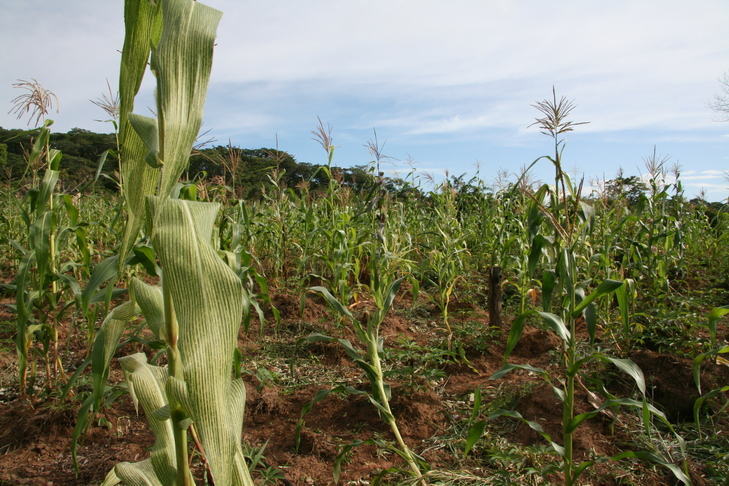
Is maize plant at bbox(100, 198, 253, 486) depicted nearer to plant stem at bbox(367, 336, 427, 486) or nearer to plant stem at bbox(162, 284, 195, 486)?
plant stem at bbox(162, 284, 195, 486)

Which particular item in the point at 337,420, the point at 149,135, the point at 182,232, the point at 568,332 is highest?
the point at 149,135

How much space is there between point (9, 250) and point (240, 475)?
5.65 m

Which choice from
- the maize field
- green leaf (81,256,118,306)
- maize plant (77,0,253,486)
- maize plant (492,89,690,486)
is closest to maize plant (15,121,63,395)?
the maize field

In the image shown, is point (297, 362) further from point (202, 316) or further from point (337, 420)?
point (202, 316)

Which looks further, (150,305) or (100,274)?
(100,274)

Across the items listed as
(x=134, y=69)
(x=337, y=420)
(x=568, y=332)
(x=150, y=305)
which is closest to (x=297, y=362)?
(x=337, y=420)

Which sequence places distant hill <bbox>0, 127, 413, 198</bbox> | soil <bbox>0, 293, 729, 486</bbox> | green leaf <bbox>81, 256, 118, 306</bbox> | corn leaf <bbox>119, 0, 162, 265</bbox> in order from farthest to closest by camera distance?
1. distant hill <bbox>0, 127, 413, 198</bbox>
2. soil <bbox>0, 293, 729, 486</bbox>
3. green leaf <bbox>81, 256, 118, 306</bbox>
4. corn leaf <bbox>119, 0, 162, 265</bbox>

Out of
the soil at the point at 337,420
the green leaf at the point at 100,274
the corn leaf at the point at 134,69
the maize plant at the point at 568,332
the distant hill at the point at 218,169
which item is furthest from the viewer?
the distant hill at the point at 218,169

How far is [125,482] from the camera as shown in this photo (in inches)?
43.2

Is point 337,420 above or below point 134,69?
below

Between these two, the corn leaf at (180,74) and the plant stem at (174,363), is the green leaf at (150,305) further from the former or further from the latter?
the corn leaf at (180,74)

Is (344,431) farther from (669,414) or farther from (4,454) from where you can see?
(669,414)

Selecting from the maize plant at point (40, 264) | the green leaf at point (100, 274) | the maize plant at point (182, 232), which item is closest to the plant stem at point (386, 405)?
the maize plant at point (182, 232)

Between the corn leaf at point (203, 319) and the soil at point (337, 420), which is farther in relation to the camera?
the soil at point (337, 420)
